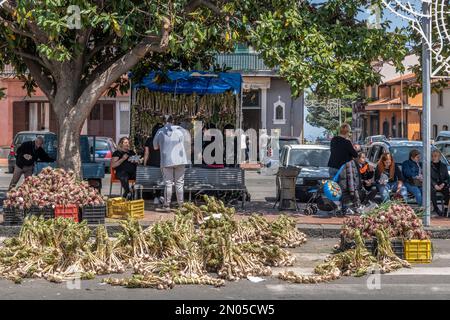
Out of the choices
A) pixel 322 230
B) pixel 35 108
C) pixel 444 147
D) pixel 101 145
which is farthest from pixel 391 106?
pixel 322 230

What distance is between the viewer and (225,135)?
18.9 meters

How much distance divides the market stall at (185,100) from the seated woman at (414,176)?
414cm

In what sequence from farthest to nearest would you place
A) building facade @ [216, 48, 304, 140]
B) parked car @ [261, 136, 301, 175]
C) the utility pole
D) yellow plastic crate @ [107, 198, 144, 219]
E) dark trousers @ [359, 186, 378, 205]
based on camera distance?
building facade @ [216, 48, 304, 140], parked car @ [261, 136, 301, 175], dark trousers @ [359, 186, 378, 205], yellow plastic crate @ [107, 198, 144, 219], the utility pole

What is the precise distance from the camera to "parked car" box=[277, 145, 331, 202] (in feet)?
59.7

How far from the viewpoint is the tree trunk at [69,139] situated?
15.6m

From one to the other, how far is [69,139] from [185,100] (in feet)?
12.1

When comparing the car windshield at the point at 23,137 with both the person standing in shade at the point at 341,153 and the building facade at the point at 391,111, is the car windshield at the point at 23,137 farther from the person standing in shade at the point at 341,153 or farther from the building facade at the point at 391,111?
the building facade at the point at 391,111

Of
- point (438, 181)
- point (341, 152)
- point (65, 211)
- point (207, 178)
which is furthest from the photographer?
point (207, 178)

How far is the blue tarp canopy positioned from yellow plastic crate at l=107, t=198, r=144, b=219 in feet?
14.3

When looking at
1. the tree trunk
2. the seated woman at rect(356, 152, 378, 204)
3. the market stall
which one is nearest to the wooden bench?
the tree trunk

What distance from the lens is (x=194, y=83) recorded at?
18.2 metres

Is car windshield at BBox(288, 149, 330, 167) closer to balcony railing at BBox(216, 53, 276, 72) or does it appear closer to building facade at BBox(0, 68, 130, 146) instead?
balcony railing at BBox(216, 53, 276, 72)

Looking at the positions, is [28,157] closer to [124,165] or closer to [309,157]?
[124,165]

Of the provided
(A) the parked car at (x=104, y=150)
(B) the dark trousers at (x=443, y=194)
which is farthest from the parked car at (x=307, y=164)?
(A) the parked car at (x=104, y=150)
